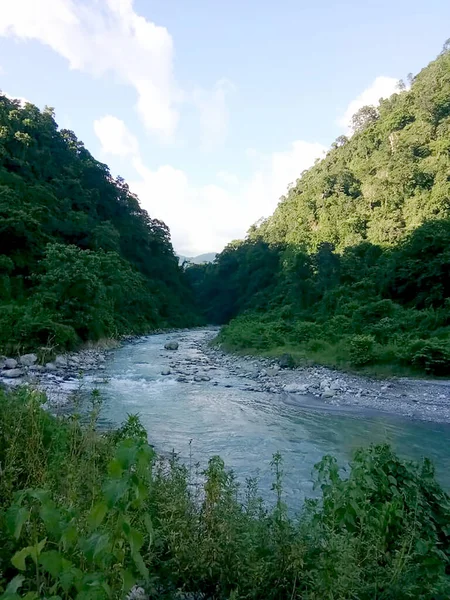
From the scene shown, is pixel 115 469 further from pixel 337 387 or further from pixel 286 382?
pixel 286 382

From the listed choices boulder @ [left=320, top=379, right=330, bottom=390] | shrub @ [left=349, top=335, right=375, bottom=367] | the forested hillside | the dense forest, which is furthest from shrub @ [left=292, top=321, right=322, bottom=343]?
the forested hillside

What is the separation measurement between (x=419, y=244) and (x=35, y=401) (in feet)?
80.8

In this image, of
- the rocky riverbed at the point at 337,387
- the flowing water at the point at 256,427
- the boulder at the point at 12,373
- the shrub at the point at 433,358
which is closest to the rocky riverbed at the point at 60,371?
the boulder at the point at 12,373

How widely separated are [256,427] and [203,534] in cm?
792

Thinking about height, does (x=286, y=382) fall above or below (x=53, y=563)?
below

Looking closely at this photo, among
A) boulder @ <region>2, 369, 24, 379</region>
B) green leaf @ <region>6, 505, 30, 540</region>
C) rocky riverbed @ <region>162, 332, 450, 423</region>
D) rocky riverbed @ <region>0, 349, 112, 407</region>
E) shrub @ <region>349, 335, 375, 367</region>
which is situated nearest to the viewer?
green leaf @ <region>6, 505, 30, 540</region>

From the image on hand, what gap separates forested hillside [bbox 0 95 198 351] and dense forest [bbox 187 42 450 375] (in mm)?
8641

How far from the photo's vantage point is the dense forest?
19391 millimetres

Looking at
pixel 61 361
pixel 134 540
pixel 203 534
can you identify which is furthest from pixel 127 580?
pixel 61 361

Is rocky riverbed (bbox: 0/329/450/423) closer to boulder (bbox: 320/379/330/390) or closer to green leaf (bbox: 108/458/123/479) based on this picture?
boulder (bbox: 320/379/330/390)

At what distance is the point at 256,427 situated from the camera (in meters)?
10.5

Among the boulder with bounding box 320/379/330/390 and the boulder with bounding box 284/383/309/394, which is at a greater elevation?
the boulder with bounding box 320/379/330/390

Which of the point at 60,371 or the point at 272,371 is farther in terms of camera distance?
the point at 272,371

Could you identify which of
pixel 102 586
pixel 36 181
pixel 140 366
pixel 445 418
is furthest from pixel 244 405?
pixel 36 181
